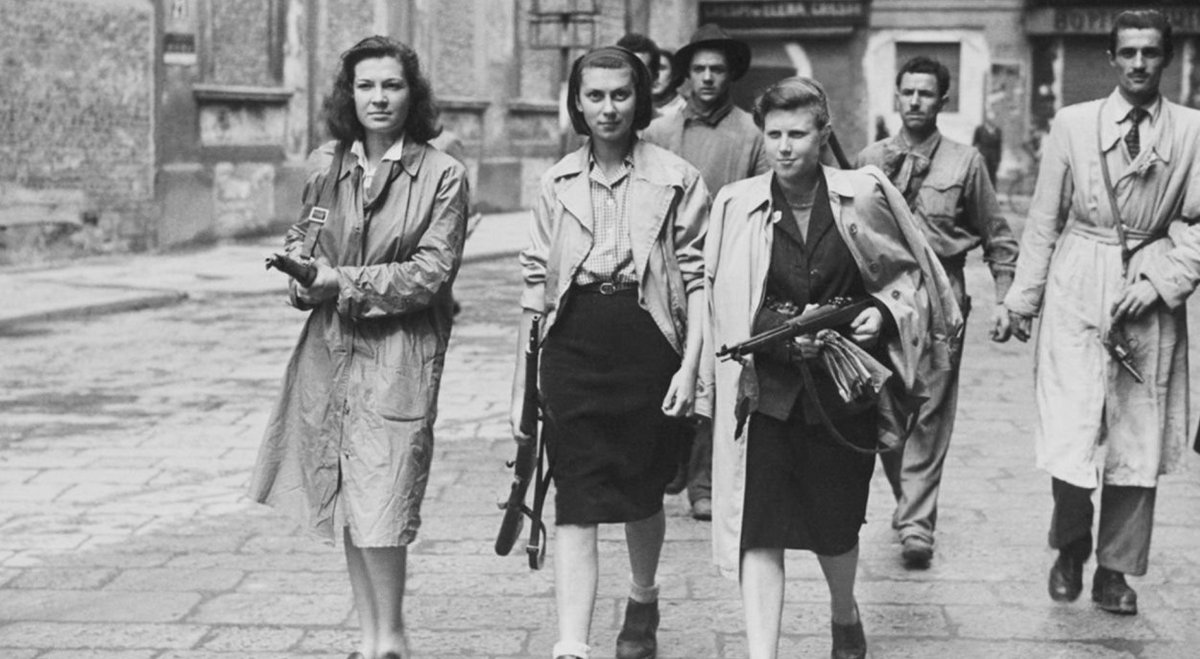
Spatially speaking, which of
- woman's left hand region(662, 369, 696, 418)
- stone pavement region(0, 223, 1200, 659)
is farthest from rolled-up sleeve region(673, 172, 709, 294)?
stone pavement region(0, 223, 1200, 659)

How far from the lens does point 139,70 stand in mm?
19656

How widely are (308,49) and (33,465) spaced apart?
1557 centimetres

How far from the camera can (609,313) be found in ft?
16.6

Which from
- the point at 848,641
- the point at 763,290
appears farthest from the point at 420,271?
the point at 848,641

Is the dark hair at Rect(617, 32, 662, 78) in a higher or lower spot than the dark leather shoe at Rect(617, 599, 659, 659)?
higher

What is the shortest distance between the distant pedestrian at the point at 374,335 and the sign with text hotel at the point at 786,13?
32209mm

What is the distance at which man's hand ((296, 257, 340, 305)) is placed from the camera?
15.9ft

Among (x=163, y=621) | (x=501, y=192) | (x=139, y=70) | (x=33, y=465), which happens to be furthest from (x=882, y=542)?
(x=501, y=192)

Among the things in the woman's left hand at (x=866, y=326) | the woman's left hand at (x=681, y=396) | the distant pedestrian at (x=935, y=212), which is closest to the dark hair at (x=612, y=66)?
the woman's left hand at (x=681, y=396)

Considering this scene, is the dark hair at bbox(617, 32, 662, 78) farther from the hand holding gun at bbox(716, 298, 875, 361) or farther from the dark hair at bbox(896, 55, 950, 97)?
the hand holding gun at bbox(716, 298, 875, 361)

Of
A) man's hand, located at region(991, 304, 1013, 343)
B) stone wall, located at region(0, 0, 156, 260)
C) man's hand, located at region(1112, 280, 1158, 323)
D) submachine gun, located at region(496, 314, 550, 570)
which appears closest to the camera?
submachine gun, located at region(496, 314, 550, 570)

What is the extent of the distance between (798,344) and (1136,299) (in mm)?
1514

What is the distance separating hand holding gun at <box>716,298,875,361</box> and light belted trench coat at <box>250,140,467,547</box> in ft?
2.70

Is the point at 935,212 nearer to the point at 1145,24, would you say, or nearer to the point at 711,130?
the point at 711,130
